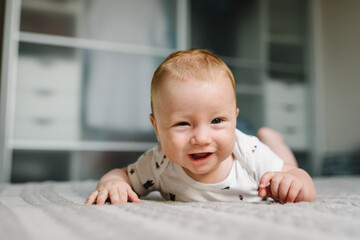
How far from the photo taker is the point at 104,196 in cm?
75

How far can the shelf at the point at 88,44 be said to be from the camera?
81.7 inches

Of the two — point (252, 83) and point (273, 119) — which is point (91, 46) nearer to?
point (252, 83)

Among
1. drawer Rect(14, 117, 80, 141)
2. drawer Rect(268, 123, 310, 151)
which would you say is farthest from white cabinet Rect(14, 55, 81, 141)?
drawer Rect(268, 123, 310, 151)

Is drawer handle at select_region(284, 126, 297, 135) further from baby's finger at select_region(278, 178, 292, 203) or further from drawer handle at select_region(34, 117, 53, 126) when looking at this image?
baby's finger at select_region(278, 178, 292, 203)

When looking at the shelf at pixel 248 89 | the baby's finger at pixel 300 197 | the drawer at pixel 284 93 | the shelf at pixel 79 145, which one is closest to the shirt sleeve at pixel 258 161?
the baby's finger at pixel 300 197

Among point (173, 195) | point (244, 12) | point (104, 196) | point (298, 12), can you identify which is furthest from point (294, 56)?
point (104, 196)

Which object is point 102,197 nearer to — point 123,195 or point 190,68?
point 123,195

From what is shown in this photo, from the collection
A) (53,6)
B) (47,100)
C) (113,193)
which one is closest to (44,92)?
(47,100)

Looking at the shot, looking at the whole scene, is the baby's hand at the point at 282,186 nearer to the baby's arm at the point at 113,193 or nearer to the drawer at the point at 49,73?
the baby's arm at the point at 113,193

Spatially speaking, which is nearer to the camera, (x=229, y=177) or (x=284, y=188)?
(x=284, y=188)

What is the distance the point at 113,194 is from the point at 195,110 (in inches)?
9.7

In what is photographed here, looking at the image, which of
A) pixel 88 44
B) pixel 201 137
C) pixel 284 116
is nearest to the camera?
pixel 201 137

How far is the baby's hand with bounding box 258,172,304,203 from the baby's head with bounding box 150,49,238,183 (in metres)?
0.10

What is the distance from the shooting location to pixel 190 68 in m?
0.73
